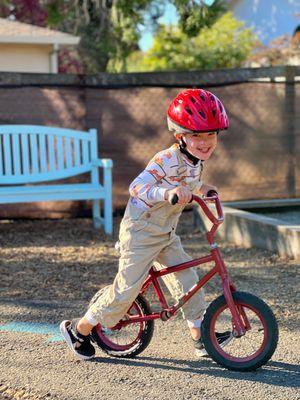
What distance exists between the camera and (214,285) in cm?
572

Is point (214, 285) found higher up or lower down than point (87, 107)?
lower down

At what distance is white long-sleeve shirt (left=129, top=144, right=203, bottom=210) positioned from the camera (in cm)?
370

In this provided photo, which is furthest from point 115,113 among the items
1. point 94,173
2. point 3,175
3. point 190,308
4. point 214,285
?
point 190,308

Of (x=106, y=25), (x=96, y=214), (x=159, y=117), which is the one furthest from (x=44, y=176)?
(x=106, y=25)

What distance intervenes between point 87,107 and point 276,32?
27.2 m

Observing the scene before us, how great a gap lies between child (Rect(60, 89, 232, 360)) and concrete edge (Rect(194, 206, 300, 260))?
8.46 ft

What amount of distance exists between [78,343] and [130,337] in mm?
345

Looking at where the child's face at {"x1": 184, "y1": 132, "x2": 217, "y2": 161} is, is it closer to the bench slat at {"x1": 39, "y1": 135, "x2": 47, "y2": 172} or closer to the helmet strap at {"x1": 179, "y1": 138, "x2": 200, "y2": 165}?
the helmet strap at {"x1": 179, "y1": 138, "x2": 200, "y2": 165}

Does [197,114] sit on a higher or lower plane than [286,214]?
higher

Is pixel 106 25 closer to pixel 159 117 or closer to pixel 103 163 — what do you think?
pixel 159 117

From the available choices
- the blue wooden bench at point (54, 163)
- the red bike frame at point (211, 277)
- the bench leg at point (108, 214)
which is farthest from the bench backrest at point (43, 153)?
the red bike frame at point (211, 277)

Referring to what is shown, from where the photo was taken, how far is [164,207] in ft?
12.5

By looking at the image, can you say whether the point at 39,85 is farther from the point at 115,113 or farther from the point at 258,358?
the point at 258,358

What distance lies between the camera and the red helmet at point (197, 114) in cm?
370
